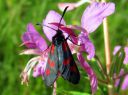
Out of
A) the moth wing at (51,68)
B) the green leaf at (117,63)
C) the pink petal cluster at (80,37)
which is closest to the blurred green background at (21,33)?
the green leaf at (117,63)

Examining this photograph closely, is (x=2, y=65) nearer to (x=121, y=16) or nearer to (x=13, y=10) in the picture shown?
(x=13, y=10)

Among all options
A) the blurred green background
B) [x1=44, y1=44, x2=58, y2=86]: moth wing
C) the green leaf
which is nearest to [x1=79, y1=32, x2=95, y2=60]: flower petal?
[x1=44, y1=44, x2=58, y2=86]: moth wing

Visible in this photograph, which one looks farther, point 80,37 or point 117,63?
point 117,63

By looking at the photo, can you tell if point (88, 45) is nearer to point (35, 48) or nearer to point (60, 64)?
point (60, 64)

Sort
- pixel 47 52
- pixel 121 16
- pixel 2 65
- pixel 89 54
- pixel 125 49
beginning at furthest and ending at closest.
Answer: pixel 121 16, pixel 2 65, pixel 125 49, pixel 47 52, pixel 89 54

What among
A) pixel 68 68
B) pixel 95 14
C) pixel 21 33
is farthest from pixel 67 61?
pixel 21 33

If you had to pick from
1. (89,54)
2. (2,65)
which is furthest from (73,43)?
(2,65)

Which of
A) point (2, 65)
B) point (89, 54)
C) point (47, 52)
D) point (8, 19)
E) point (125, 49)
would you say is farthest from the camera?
point (8, 19)
